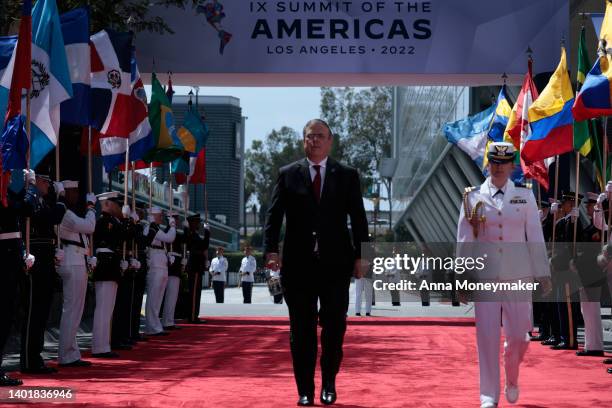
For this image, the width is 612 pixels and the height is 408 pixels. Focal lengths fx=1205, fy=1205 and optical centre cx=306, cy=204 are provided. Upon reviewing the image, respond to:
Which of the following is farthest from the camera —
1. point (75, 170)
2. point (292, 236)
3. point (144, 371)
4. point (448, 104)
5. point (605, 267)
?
point (448, 104)

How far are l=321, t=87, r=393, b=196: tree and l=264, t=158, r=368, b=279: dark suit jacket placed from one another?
75961 mm

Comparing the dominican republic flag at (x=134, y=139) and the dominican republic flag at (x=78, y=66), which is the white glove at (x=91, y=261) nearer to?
the dominican republic flag at (x=78, y=66)

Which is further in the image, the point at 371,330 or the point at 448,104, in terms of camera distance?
the point at 448,104

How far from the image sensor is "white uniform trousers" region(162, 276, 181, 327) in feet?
63.9

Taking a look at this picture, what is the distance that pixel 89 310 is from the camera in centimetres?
2055

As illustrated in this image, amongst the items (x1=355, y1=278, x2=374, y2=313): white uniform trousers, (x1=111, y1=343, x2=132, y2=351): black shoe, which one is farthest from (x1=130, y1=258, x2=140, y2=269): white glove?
(x1=355, y1=278, x2=374, y2=313): white uniform trousers

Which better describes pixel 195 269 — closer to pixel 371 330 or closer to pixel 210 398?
pixel 371 330

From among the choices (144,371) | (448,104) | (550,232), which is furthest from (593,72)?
(448,104)

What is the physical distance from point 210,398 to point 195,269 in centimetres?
1278

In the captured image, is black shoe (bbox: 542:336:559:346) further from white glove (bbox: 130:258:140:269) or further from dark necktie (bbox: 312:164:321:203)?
dark necktie (bbox: 312:164:321:203)

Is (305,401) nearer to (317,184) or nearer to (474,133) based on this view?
(317,184)

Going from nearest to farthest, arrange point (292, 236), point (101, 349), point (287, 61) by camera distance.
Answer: point (292, 236) → point (101, 349) → point (287, 61)

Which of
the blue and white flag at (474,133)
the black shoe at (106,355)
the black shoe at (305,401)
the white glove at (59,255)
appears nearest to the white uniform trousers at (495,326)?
the black shoe at (305,401)

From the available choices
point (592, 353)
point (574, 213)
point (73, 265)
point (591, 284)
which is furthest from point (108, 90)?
point (592, 353)
